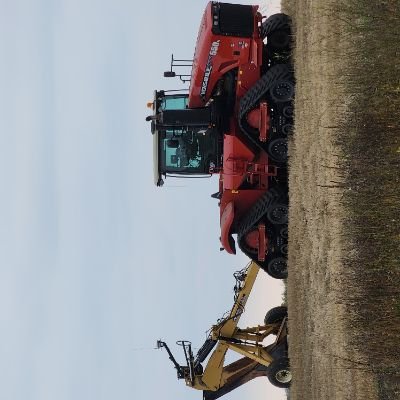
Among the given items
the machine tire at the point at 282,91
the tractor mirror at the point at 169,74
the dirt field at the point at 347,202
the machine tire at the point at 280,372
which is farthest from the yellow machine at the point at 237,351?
the tractor mirror at the point at 169,74

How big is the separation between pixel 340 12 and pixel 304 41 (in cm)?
118

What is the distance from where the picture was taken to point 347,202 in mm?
7270

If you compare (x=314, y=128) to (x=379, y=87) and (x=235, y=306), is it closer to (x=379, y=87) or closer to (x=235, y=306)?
(x=379, y=87)

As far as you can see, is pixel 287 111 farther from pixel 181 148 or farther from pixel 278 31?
pixel 181 148

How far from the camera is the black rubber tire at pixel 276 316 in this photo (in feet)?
37.8

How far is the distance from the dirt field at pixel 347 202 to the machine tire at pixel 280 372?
1.17 m

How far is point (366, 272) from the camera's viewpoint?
6863 mm

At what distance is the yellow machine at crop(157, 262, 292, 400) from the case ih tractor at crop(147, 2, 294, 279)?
3.07 ft

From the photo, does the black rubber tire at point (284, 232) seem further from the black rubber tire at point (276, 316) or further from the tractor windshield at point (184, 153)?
the black rubber tire at point (276, 316)

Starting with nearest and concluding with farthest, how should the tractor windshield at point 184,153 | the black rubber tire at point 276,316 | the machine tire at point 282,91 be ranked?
1. the machine tire at point 282,91
2. the tractor windshield at point 184,153
3. the black rubber tire at point 276,316

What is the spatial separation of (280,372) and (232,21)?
→ 215 inches

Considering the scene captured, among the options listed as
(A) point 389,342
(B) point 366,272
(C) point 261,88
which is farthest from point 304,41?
(A) point 389,342

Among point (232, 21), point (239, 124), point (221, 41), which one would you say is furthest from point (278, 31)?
point (239, 124)

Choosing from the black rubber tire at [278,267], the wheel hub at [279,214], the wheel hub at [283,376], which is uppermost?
the wheel hub at [279,214]
